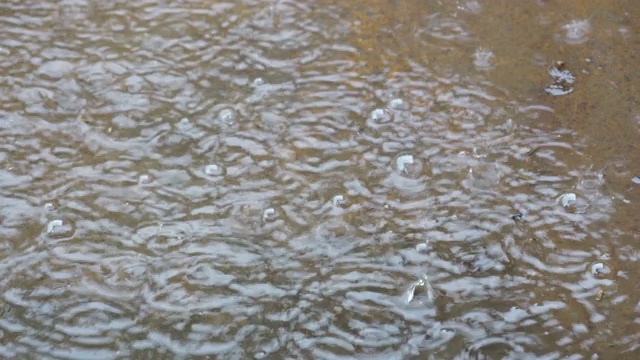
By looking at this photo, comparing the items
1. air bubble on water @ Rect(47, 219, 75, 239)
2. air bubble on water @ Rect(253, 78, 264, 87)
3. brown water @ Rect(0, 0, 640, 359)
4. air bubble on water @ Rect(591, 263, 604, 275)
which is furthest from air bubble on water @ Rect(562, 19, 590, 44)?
air bubble on water @ Rect(47, 219, 75, 239)

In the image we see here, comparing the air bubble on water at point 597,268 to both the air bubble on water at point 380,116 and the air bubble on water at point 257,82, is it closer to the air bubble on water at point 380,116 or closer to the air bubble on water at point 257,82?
the air bubble on water at point 380,116

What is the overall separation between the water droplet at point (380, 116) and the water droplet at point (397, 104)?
26 mm

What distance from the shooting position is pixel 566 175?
1.91 meters

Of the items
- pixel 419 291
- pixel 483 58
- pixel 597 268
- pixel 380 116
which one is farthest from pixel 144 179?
pixel 597 268

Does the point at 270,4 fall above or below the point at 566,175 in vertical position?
above

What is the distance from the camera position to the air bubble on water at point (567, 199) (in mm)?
1854

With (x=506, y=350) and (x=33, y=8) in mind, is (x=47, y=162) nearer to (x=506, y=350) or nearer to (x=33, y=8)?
(x=33, y=8)

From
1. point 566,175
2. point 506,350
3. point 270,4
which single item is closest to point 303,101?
point 270,4

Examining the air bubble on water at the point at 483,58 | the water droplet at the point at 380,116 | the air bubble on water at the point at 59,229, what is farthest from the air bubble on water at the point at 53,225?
the air bubble on water at the point at 483,58

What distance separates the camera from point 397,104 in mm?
2072

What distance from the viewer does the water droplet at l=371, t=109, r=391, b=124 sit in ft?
6.70

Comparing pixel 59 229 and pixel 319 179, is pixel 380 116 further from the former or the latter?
pixel 59 229

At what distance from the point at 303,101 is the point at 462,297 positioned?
727 mm

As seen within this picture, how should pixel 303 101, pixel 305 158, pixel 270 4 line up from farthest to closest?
pixel 270 4 < pixel 303 101 < pixel 305 158
